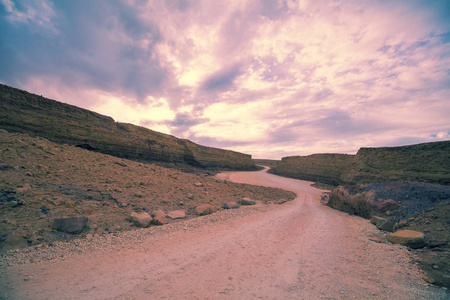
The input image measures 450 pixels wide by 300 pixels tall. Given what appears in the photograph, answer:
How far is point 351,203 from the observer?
36.3 ft

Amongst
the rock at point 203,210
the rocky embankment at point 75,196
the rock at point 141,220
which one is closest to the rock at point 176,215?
the rocky embankment at point 75,196

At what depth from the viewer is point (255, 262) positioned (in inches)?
148

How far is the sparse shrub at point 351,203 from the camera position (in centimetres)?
983

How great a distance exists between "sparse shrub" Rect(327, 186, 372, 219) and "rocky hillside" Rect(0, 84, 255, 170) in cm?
2022

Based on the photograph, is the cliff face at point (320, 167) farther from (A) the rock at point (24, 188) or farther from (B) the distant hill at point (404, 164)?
(A) the rock at point (24, 188)

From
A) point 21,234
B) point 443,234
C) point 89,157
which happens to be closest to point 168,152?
point 89,157

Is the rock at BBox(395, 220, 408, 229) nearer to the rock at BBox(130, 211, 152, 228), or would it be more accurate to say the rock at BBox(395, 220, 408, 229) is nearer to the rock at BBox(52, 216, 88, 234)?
the rock at BBox(130, 211, 152, 228)

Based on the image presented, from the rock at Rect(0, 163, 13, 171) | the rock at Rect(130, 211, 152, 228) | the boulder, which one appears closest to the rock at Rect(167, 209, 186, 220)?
the rock at Rect(130, 211, 152, 228)

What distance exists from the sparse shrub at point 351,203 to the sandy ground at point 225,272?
5730 millimetres

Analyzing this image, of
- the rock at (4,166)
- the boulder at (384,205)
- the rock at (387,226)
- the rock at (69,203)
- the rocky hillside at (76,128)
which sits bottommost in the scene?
the rock at (387,226)

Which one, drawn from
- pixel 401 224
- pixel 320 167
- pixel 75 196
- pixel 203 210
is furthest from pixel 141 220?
pixel 320 167

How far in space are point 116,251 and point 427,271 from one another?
671 centimetres

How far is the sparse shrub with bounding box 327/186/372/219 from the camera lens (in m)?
9.83

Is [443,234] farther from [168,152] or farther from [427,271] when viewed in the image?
[168,152]
